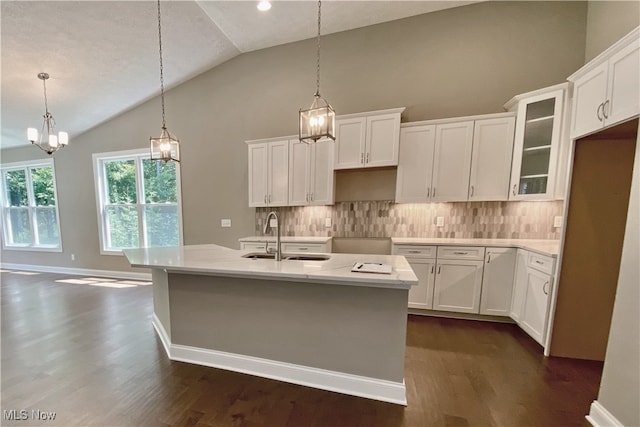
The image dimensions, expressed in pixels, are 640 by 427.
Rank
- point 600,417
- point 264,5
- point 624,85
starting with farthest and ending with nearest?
point 264,5, point 624,85, point 600,417

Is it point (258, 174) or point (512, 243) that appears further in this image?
point (258, 174)

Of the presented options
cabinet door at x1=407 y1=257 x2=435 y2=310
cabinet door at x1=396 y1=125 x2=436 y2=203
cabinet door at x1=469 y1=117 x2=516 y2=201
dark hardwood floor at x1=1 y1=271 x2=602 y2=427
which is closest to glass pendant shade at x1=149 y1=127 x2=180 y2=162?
dark hardwood floor at x1=1 y1=271 x2=602 y2=427

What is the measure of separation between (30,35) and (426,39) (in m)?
4.68

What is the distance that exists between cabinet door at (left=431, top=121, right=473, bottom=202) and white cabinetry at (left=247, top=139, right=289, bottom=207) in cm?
197

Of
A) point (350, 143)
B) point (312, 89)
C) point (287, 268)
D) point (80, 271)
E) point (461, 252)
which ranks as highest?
point (312, 89)

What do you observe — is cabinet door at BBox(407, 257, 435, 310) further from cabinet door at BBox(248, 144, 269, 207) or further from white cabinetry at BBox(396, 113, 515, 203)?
cabinet door at BBox(248, 144, 269, 207)

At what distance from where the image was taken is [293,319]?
1.78 metres

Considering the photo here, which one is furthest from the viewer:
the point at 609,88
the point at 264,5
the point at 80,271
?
the point at 80,271

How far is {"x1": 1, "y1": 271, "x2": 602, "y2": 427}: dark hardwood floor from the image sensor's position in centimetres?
151

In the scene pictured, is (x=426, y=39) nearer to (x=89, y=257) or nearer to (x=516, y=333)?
(x=516, y=333)

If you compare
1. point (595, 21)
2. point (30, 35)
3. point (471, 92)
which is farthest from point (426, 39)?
point (30, 35)

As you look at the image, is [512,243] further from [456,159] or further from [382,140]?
[382,140]

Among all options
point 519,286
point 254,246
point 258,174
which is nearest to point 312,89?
point 258,174

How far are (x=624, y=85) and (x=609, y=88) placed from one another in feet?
0.39
